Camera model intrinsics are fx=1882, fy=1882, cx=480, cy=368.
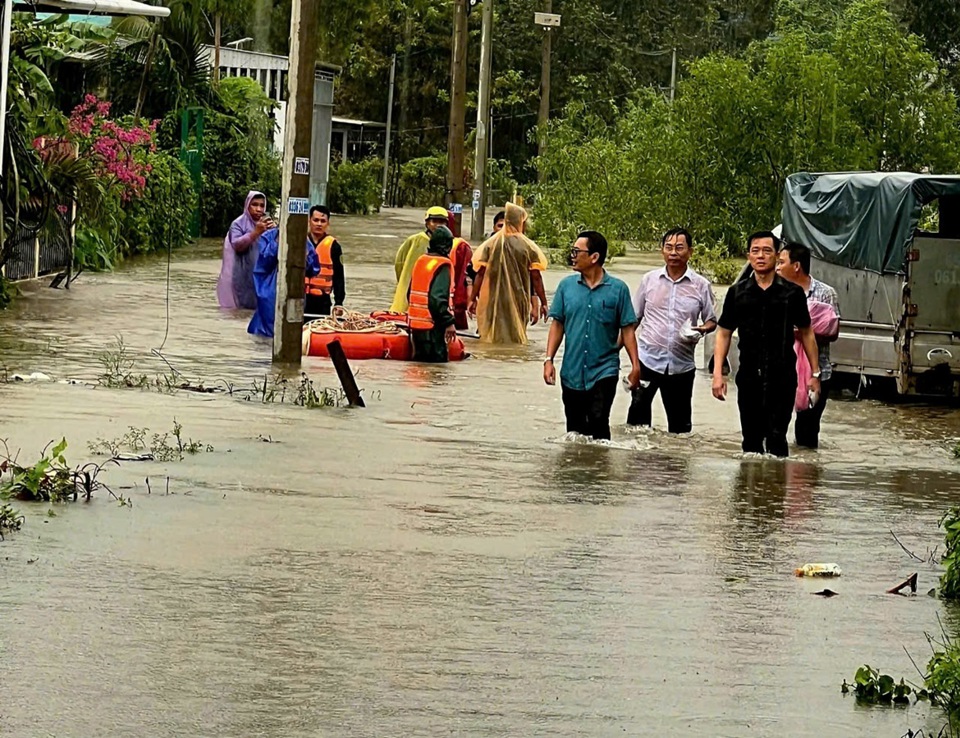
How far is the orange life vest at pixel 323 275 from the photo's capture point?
20453 mm

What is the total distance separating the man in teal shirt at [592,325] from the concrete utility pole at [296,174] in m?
4.90

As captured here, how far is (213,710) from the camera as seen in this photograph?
6.12 m

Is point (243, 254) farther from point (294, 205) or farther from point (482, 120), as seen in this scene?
point (482, 120)

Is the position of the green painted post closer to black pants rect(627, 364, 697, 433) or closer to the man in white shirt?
black pants rect(627, 364, 697, 433)

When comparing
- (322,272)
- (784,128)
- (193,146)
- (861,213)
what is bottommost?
(322,272)

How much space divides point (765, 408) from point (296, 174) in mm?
6084

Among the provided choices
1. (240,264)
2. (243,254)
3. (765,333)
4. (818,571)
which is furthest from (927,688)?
(240,264)

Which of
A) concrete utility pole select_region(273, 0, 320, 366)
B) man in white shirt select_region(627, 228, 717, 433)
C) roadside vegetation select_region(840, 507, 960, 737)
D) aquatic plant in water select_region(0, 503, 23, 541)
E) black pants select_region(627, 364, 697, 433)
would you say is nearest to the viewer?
roadside vegetation select_region(840, 507, 960, 737)

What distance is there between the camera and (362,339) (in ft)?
63.0

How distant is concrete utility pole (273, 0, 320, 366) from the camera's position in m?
17.3

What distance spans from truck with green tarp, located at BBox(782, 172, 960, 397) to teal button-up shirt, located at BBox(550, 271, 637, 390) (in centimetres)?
597

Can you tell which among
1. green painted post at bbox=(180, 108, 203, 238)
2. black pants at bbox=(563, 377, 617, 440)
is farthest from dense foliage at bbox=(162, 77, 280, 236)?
black pants at bbox=(563, 377, 617, 440)

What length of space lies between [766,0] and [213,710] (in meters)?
85.0

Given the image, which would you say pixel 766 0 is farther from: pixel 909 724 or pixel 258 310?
pixel 909 724
